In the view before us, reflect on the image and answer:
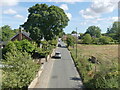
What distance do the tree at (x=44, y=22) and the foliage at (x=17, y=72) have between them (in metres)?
15.4

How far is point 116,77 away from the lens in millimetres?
9109

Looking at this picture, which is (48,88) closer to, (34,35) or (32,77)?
(32,77)

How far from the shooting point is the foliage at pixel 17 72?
9.98 m

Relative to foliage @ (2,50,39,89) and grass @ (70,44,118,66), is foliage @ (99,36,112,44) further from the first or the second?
foliage @ (2,50,39,89)

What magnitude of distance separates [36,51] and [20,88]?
16.3 meters

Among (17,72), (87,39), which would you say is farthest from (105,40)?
(17,72)

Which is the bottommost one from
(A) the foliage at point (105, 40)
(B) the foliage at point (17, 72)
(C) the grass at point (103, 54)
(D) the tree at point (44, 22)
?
(C) the grass at point (103, 54)

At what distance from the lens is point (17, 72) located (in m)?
10.9

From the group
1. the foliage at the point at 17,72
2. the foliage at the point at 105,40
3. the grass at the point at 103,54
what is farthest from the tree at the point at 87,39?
the foliage at the point at 17,72

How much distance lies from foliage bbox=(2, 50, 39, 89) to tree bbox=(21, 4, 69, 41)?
50.4 feet

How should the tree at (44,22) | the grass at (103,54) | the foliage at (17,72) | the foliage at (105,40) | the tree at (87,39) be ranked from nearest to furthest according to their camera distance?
the foliage at (17,72) < the grass at (103,54) < the tree at (44,22) < the tree at (87,39) < the foliage at (105,40)

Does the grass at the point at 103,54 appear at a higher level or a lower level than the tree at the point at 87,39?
lower

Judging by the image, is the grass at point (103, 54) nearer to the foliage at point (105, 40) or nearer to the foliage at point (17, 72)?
the foliage at point (17, 72)

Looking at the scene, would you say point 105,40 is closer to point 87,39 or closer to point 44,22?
point 87,39
